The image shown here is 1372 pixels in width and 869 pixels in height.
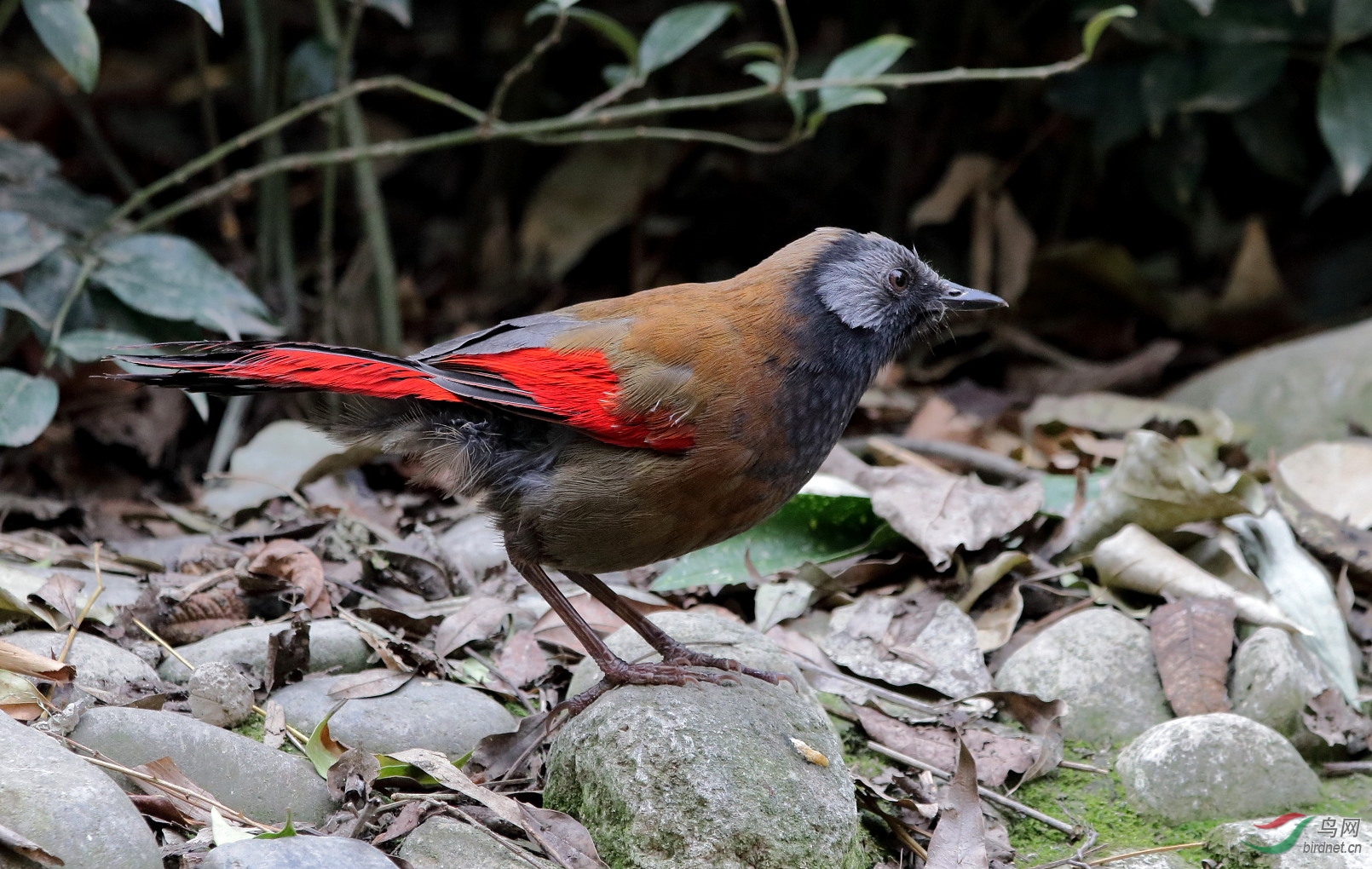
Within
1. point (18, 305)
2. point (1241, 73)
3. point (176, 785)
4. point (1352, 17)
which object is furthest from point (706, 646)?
point (1352, 17)

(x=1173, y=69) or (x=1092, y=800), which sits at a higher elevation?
(x=1173, y=69)

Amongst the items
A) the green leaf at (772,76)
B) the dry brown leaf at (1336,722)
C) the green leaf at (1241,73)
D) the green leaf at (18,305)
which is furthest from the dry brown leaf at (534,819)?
the green leaf at (1241,73)

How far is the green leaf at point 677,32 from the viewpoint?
15.8 feet

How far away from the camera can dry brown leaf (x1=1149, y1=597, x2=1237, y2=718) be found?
359 cm

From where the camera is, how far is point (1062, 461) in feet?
16.6

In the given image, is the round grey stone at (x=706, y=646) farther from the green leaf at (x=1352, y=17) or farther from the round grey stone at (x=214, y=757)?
the green leaf at (x=1352, y=17)

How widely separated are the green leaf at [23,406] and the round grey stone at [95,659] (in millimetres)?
889

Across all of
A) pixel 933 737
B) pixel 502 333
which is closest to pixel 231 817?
pixel 502 333

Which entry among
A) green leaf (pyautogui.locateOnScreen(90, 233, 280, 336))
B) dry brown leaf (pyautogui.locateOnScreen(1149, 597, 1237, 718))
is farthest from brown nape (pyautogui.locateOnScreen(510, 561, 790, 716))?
green leaf (pyautogui.locateOnScreen(90, 233, 280, 336))

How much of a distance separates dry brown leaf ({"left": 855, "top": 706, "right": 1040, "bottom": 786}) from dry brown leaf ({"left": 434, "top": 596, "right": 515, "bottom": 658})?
3.39 feet

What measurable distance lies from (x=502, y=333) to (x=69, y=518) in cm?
206

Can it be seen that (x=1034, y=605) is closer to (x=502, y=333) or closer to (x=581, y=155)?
(x=502, y=333)

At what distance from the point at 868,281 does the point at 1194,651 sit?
132 cm

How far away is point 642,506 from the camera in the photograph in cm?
323
